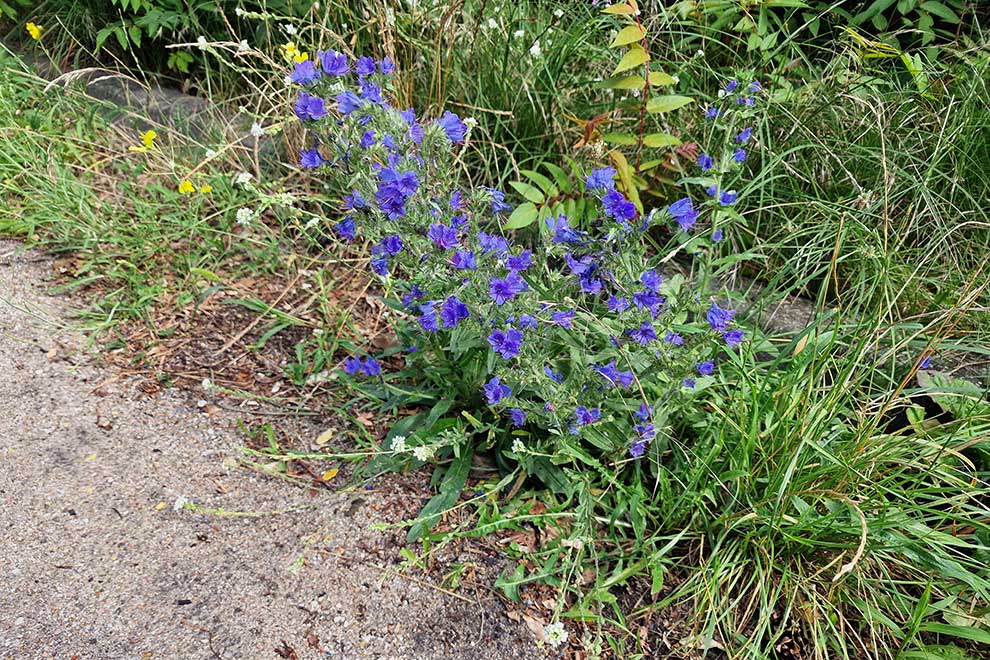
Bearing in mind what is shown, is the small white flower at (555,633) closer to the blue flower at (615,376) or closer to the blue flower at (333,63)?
the blue flower at (615,376)

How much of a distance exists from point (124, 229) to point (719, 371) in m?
2.05

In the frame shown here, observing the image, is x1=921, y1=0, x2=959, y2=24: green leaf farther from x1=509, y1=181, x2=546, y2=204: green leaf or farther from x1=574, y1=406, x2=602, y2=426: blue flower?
x1=574, y1=406, x2=602, y2=426: blue flower

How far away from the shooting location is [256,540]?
1681 millimetres

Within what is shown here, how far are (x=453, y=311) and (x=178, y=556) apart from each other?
2.80 ft

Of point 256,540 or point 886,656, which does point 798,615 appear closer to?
point 886,656

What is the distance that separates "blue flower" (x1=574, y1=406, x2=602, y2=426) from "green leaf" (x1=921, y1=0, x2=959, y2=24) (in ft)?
7.41

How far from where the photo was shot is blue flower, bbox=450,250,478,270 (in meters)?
1.46

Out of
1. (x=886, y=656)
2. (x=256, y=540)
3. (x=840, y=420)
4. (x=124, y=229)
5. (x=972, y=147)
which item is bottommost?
(x=886, y=656)

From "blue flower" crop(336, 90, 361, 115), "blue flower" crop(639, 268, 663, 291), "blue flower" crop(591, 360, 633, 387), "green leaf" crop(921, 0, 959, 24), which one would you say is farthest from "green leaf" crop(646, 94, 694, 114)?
"green leaf" crop(921, 0, 959, 24)

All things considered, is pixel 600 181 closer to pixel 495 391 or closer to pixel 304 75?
pixel 495 391

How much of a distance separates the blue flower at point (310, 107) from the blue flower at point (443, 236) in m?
0.33

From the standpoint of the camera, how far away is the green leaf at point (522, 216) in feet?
7.07

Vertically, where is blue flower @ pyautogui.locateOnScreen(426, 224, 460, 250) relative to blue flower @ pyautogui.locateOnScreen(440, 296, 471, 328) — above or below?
above

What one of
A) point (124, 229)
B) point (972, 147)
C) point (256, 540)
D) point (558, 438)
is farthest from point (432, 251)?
point (972, 147)
